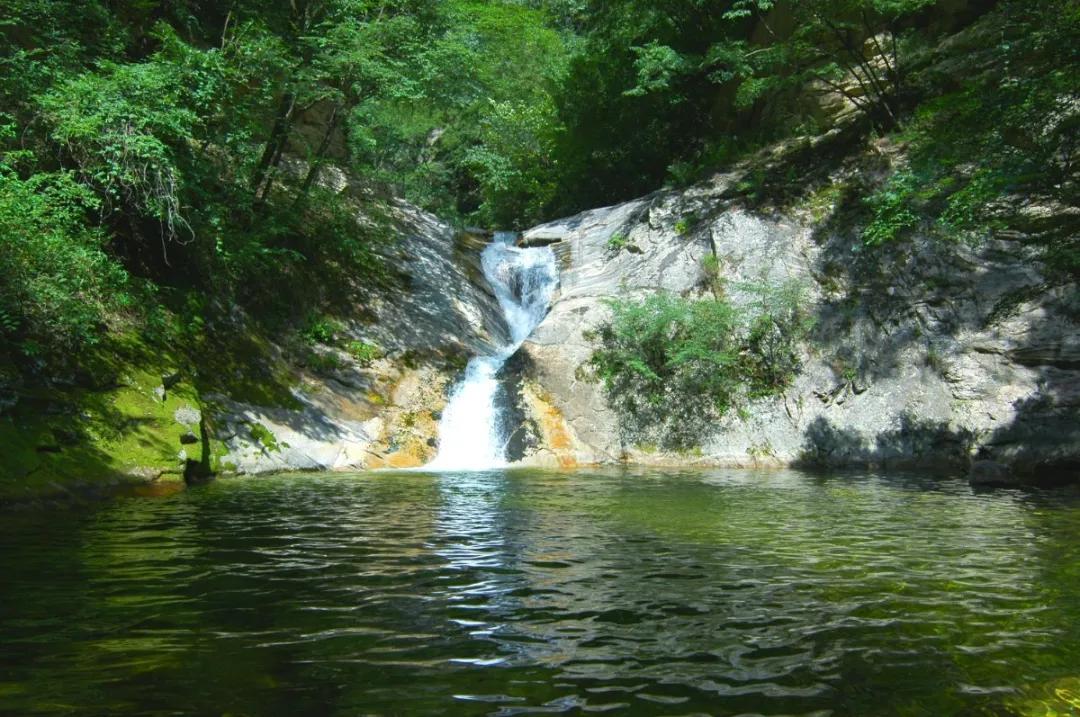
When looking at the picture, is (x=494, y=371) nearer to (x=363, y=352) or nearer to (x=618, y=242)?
(x=363, y=352)

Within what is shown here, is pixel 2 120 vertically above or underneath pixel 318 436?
above

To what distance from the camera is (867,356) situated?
18.0 m

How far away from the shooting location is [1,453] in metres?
9.07

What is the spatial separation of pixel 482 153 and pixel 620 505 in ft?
82.1

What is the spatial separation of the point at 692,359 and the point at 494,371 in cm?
557

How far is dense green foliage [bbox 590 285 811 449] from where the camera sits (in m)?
18.5

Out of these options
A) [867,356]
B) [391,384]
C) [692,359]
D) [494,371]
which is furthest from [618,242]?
[391,384]

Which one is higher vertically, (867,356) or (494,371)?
(867,356)

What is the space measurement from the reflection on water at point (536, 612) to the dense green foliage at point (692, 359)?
946cm

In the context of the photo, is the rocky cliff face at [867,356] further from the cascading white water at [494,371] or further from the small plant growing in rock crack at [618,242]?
the small plant growing in rock crack at [618,242]

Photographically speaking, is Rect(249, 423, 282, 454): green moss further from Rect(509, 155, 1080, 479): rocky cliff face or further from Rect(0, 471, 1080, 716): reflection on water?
Rect(509, 155, 1080, 479): rocky cliff face

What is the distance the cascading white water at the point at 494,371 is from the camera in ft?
58.3

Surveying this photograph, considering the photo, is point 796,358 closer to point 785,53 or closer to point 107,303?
point 785,53

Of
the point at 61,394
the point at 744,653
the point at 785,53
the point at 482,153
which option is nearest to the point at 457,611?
the point at 744,653
